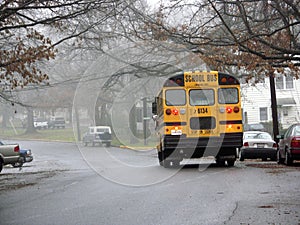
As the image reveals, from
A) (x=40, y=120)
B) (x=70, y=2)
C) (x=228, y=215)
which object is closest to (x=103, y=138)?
(x=70, y=2)

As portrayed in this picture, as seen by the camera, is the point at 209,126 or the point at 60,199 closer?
the point at 60,199

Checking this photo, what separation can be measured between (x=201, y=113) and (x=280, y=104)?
32797 mm

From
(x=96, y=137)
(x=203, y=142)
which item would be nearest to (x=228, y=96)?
(x=203, y=142)

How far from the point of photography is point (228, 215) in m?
10.2

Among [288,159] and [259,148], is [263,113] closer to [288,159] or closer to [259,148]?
[259,148]

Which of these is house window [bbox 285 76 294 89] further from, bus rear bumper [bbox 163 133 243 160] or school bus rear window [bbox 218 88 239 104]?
bus rear bumper [bbox 163 133 243 160]

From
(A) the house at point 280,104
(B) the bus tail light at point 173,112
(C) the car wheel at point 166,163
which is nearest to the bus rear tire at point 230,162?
(C) the car wheel at point 166,163

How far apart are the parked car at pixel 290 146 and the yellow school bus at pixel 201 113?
6.25 feet

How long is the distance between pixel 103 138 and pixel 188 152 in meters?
29.1

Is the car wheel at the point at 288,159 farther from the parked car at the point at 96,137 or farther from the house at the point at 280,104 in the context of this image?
the house at the point at 280,104

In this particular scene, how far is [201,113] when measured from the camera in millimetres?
20562

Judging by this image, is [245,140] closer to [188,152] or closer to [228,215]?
[188,152]

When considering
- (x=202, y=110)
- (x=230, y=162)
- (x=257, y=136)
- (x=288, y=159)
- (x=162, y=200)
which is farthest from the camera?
(x=257, y=136)

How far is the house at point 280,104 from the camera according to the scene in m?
52.5
